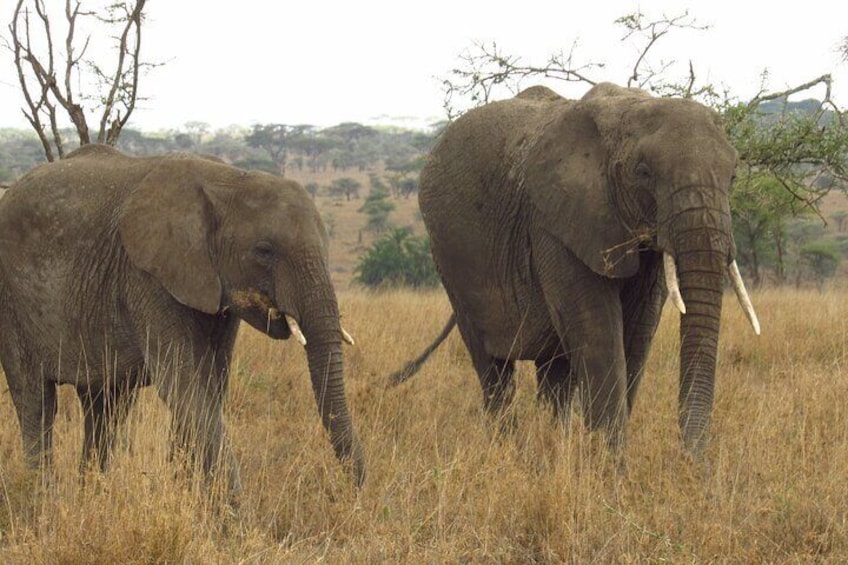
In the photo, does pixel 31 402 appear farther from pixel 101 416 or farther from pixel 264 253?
pixel 264 253

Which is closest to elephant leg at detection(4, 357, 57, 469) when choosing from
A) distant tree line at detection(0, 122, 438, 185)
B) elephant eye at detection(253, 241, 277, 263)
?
elephant eye at detection(253, 241, 277, 263)

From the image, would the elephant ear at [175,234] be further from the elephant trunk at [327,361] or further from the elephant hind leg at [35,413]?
the elephant hind leg at [35,413]

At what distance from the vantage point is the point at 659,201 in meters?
4.73

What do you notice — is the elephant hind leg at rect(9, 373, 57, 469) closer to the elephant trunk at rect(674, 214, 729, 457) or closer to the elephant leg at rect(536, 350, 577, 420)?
the elephant leg at rect(536, 350, 577, 420)

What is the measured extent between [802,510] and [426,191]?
10.7 ft

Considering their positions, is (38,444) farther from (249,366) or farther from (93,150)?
(249,366)

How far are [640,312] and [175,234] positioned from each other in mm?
2386

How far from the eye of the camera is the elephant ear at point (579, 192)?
16.6ft

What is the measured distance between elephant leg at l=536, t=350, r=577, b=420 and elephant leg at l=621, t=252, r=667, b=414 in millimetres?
707

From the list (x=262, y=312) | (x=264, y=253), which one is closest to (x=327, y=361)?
(x=262, y=312)

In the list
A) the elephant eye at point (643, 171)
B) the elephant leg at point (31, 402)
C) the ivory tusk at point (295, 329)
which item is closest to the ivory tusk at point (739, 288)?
the elephant eye at point (643, 171)

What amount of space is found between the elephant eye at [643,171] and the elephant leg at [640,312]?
1.79ft

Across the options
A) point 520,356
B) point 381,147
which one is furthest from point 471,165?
point 381,147

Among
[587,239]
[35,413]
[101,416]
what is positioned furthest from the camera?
[101,416]
